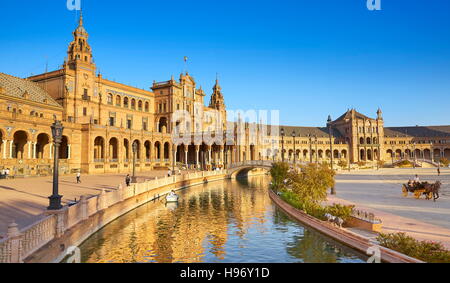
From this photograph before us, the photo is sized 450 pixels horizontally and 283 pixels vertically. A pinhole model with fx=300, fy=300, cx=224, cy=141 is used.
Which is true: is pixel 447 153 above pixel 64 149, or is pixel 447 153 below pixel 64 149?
below

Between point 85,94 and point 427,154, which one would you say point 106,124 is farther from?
point 427,154

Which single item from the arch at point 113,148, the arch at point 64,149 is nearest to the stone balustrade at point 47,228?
the arch at point 64,149

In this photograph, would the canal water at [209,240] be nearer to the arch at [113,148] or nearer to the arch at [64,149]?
the arch at [64,149]

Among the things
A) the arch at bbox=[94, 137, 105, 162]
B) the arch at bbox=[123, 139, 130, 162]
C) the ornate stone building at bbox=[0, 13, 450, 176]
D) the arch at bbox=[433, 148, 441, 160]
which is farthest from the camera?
the arch at bbox=[433, 148, 441, 160]

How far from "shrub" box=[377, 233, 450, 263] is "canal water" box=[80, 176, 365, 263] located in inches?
69.9

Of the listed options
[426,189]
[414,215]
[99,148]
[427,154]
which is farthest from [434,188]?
[427,154]

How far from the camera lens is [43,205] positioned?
745 inches

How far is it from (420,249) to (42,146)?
174ft

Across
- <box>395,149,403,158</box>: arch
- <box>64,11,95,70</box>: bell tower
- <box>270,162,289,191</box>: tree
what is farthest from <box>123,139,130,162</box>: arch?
<box>395,149,403,158</box>: arch

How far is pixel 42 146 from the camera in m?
48.7

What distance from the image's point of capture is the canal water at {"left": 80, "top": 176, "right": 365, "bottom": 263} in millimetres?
13633

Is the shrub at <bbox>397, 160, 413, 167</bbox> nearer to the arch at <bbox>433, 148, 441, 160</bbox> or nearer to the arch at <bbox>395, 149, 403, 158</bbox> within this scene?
the arch at <bbox>395, 149, 403, 158</bbox>

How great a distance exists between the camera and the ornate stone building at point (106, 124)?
4403 centimetres
